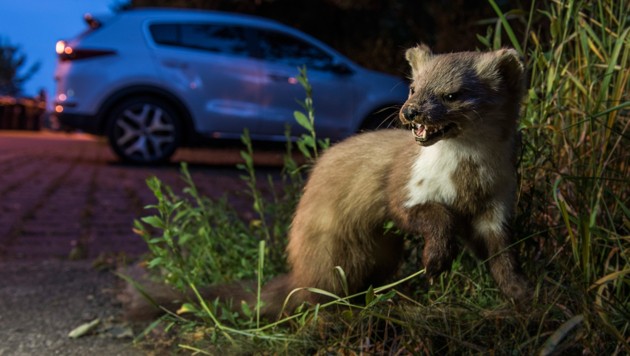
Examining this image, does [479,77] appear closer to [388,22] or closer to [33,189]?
[33,189]

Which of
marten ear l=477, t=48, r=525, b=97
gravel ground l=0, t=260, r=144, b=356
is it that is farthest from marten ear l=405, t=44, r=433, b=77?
gravel ground l=0, t=260, r=144, b=356

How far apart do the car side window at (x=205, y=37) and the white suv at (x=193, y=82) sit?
15 mm

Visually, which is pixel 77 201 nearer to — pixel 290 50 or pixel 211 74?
pixel 211 74

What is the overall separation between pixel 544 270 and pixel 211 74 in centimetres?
851

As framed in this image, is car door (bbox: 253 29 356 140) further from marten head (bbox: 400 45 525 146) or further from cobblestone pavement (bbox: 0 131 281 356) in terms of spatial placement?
marten head (bbox: 400 45 525 146)

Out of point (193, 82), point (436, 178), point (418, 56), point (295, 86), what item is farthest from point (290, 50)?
point (436, 178)

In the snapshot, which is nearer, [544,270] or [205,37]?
[544,270]

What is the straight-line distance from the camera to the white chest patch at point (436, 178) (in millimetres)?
2420

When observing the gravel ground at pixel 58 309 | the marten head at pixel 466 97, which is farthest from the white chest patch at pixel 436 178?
the gravel ground at pixel 58 309

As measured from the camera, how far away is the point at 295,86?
429 inches

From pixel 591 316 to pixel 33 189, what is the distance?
7.03m

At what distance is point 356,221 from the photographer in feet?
9.02

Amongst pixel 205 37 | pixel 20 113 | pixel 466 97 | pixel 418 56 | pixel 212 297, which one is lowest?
pixel 20 113

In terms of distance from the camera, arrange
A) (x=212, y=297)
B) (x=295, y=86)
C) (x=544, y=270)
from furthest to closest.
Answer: (x=295, y=86)
(x=212, y=297)
(x=544, y=270)
